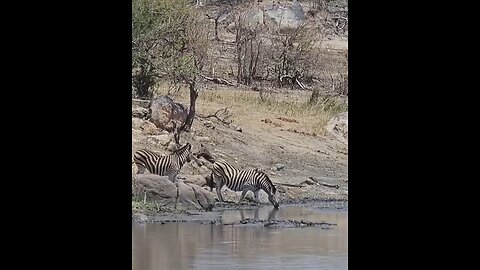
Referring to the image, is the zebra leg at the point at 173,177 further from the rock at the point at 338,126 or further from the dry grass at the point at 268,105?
the rock at the point at 338,126

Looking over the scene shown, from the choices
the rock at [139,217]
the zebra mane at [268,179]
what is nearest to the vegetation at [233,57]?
the zebra mane at [268,179]

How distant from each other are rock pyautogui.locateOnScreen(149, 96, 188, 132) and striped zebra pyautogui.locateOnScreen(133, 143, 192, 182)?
19 centimetres

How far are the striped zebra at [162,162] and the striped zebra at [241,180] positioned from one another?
133mm

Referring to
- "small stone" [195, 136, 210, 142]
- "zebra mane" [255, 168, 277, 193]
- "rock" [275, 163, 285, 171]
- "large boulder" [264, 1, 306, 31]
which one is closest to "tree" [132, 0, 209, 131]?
"small stone" [195, 136, 210, 142]

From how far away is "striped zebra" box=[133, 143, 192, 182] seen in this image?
16.7 ft

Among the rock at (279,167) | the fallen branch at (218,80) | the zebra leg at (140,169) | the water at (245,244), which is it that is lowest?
the water at (245,244)

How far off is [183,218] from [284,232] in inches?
27.7

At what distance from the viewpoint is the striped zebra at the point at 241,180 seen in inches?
201

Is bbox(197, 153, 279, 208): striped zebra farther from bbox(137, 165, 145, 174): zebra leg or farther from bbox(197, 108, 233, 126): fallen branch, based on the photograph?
bbox(137, 165, 145, 174): zebra leg

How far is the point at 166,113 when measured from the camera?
17.1ft
